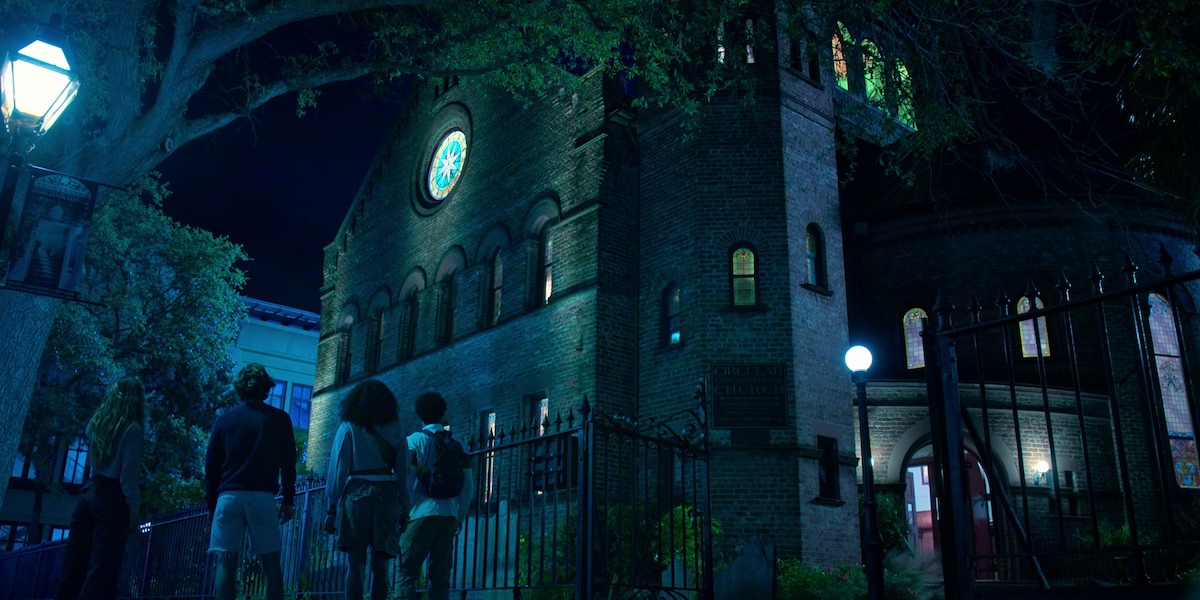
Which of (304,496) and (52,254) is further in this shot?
(304,496)

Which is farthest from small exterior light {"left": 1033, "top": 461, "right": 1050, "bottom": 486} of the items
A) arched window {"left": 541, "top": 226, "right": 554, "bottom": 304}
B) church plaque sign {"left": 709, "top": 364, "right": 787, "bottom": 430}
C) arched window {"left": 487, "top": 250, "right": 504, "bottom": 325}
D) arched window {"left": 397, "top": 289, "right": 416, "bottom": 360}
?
arched window {"left": 397, "top": 289, "right": 416, "bottom": 360}

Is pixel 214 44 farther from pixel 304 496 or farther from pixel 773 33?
pixel 773 33

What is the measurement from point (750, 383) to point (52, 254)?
35.8 ft

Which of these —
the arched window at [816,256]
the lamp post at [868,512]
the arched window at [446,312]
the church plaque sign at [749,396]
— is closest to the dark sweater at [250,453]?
the lamp post at [868,512]

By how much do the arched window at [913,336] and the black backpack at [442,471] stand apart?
53.5ft

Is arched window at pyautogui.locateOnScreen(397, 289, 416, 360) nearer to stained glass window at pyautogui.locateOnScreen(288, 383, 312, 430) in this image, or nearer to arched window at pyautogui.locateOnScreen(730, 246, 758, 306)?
arched window at pyautogui.locateOnScreen(730, 246, 758, 306)

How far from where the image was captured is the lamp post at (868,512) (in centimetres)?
938

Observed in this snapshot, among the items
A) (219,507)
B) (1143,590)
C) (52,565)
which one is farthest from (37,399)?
(1143,590)

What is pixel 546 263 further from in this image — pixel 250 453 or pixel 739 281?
pixel 250 453

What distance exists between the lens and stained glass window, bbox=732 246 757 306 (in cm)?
1677

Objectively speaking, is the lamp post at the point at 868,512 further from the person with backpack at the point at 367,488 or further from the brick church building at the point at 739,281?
the person with backpack at the point at 367,488

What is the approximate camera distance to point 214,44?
33.4 ft

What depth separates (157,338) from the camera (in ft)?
78.1

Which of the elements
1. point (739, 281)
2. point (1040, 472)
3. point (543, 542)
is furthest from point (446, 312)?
point (543, 542)
